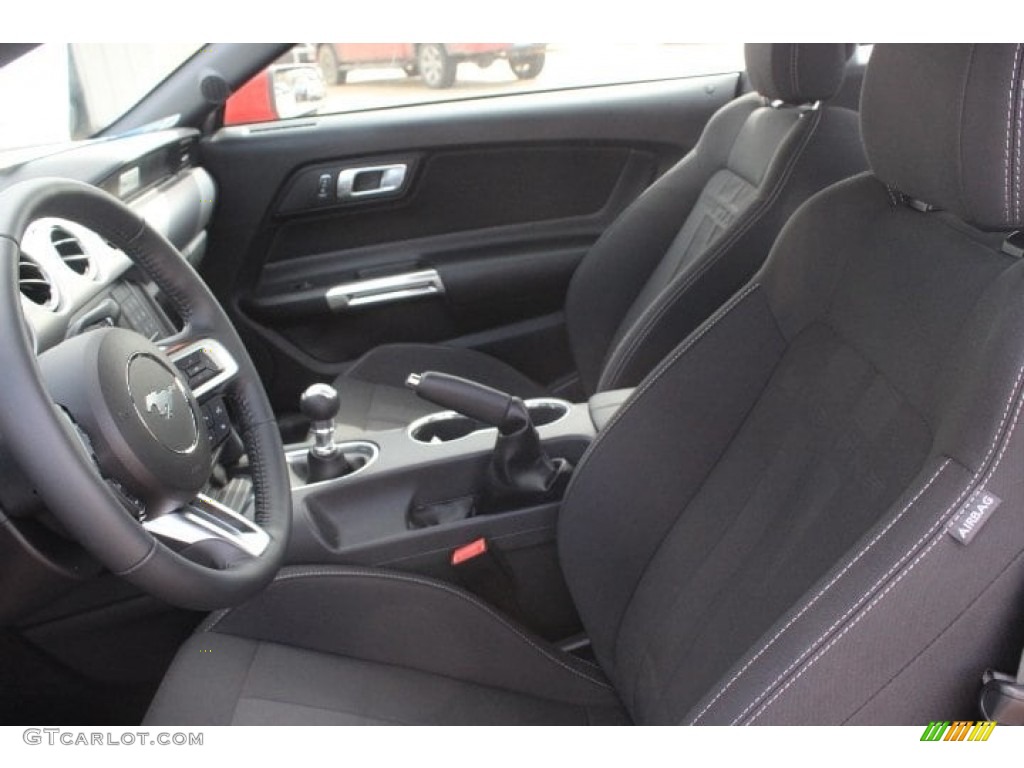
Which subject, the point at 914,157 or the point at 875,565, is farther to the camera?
the point at 914,157

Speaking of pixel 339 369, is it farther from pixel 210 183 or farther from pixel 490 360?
pixel 210 183

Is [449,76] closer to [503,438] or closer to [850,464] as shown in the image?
[503,438]

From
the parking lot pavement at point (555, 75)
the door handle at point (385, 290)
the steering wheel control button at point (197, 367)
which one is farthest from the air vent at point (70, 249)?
the door handle at point (385, 290)

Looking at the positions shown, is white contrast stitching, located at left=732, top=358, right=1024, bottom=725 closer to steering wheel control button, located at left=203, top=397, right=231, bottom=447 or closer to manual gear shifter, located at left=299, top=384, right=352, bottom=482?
steering wheel control button, located at left=203, top=397, right=231, bottom=447

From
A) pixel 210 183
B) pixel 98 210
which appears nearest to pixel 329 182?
pixel 210 183

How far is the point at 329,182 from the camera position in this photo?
2277mm

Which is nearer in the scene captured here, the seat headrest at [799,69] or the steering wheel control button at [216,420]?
the steering wheel control button at [216,420]

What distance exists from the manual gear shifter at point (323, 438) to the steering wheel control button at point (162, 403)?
18.1 inches

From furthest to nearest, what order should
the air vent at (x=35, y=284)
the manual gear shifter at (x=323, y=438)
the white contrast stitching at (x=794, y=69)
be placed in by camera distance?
the white contrast stitching at (x=794, y=69) → the manual gear shifter at (x=323, y=438) → the air vent at (x=35, y=284)

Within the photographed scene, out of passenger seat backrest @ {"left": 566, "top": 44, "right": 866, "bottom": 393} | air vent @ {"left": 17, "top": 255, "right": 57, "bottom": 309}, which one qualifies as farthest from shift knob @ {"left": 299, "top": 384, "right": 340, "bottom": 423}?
passenger seat backrest @ {"left": 566, "top": 44, "right": 866, "bottom": 393}

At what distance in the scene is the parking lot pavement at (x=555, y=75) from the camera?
2.11 meters

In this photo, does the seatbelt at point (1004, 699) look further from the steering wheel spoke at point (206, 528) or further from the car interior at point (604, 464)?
the steering wheel spoke at point (206, 528)

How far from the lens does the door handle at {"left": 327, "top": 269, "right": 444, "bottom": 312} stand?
7.55 feet
